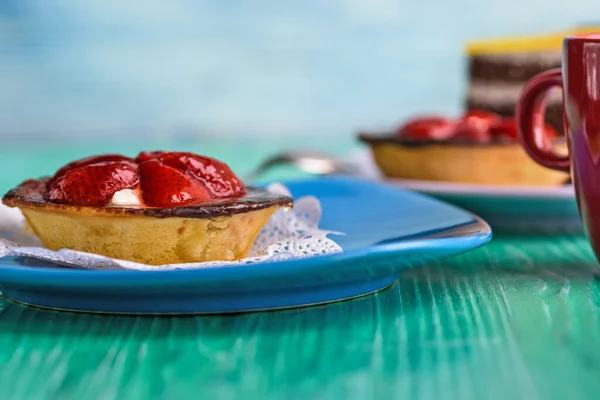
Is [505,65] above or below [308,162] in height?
above

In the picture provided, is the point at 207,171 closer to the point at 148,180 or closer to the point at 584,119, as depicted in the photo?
the point at 148,180

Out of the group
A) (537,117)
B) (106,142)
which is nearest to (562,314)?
(537,117)

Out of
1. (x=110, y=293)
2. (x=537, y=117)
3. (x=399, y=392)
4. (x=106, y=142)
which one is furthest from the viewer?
(x=106, y=142)

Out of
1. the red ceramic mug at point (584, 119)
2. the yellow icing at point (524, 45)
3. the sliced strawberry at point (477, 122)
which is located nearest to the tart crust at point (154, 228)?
the red ceramic mug at point (584, 119)

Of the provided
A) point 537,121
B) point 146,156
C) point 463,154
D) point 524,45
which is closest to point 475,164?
point 463,154

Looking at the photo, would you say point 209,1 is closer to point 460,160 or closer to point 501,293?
point 460,160

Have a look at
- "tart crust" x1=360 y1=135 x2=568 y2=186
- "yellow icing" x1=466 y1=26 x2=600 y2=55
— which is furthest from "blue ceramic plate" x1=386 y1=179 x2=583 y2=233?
"yellow icing" x1=466 y1=26 x2=600 y2=55

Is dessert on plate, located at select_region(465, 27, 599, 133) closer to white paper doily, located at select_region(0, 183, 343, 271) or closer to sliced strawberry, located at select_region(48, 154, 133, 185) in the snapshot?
white paper doily, located at select_region(0, 183, 343, 271)
